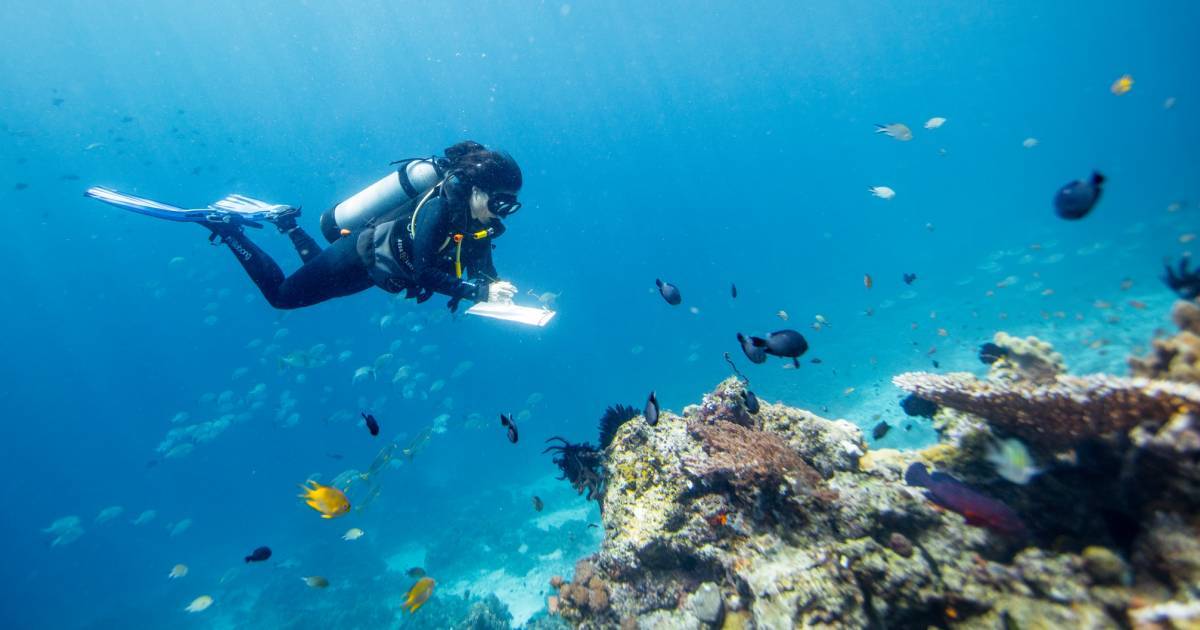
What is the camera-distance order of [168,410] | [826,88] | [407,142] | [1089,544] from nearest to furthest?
→ [1089,544], [168,410], [407,142], [826,88]

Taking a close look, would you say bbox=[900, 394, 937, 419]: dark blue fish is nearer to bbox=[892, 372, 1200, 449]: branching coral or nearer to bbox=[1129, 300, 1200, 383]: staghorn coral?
bbox=[892, 372, 1200, 449]: branching coral

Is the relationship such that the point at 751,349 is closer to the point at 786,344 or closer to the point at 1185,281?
the point at 786,344

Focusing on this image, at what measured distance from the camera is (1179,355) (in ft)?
10.4

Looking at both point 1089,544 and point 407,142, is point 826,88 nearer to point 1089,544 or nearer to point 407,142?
point 407,142

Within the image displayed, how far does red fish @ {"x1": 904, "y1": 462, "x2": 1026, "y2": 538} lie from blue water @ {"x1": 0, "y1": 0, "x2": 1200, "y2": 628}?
41.9ft

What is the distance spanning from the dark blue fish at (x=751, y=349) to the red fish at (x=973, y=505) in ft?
5.44

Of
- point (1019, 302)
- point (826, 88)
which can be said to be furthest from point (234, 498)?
point (826, 88)

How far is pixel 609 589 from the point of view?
4789 mm

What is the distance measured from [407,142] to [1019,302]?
86339 millimetres

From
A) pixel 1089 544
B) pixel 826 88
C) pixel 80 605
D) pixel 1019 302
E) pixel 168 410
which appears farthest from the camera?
pixel 826 88

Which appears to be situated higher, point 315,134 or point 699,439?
point 315,134

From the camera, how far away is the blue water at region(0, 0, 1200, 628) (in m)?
24.7

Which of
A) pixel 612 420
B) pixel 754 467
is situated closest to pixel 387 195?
pixel 612 420

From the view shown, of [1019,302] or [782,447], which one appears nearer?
[782,447]
